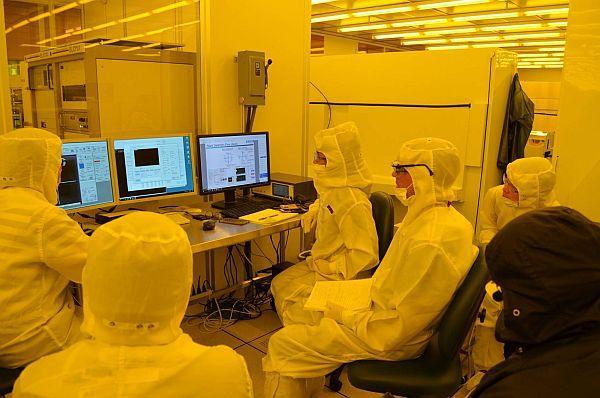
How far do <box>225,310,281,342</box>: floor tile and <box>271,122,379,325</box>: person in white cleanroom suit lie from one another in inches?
21.3

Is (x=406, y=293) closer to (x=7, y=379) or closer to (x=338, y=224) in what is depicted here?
(x=338, y=224)

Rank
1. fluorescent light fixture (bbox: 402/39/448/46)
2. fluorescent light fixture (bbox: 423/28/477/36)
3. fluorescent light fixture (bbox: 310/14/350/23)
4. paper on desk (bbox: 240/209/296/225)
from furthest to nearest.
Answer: fluorescent light fixture (bbox: 402/39/448/46)
fluorescent light fixture (bbox: 423/28/477/36)
fluorescent light fixture (bbox: 310/14/350/23)
paper on desk (bbox: 240/209/296/225)

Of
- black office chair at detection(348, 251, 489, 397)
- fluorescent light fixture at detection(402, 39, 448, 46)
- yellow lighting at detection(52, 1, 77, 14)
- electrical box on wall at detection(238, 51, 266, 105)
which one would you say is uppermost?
fluorescent light fixture at detection(402, 39, 448, 46)

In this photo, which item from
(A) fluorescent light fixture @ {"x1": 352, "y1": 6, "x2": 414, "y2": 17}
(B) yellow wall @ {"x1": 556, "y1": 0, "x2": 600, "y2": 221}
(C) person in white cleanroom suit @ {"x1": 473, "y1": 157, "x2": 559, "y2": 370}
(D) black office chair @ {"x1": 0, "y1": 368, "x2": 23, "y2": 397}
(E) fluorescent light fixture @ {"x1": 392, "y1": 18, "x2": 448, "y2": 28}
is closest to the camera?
(D) black office chair @ {"x1": 0, "y1": 368, "x2": 23, "y2": 397}

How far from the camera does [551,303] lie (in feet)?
3.13

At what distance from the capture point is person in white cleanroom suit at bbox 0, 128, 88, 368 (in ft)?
5.61

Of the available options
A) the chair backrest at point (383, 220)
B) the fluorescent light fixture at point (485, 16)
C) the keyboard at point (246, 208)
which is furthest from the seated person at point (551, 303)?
the fluorescent light fixture at point (485, 16)

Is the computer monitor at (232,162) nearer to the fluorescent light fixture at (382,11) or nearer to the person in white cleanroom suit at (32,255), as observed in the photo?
the person in white cleanroom suit at (32,255)

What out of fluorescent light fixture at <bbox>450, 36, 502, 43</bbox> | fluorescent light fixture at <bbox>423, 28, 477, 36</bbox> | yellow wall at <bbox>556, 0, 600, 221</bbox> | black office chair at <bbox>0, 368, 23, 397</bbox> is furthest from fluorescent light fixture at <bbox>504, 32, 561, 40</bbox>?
black office chair at <bbox>0, 368, 23, 397</bbox>

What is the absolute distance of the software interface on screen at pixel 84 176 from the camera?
2.46 meters

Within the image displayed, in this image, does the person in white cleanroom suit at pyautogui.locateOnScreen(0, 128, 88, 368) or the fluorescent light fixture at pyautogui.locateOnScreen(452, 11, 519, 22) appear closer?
the person in white cleanroom suit at pyautogui.locateOnScreen(0, 128, 88, 368)

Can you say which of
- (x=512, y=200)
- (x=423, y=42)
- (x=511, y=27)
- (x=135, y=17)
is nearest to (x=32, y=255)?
(x=512, y=200)

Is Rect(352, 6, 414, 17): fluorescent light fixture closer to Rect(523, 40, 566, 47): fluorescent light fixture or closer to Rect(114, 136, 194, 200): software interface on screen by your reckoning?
Rect(523, 40, 566, 47): fluorescent light fixture

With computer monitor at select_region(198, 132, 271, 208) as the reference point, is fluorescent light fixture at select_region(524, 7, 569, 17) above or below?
above
